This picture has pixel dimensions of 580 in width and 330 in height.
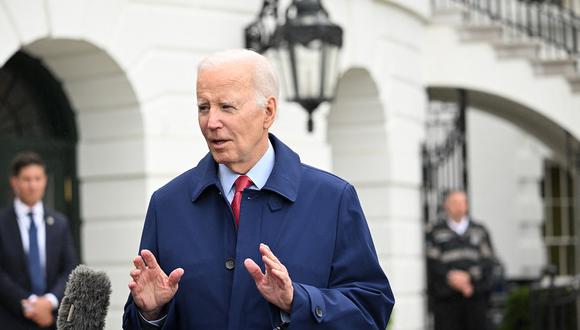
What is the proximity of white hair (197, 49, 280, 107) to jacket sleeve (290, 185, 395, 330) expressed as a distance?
0.39 metres

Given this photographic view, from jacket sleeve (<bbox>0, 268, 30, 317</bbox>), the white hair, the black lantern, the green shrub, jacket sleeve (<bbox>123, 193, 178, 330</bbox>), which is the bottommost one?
the green shrub

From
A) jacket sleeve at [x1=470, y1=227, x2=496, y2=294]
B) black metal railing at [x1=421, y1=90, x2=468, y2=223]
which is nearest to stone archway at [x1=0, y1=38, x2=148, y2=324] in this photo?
jacket sleeve at [x1=470, y1=227, x2=496, y2=294]

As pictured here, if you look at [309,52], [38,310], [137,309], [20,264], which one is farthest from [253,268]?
[309,52]

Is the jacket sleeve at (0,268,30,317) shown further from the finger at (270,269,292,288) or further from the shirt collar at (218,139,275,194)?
the finger at (270,269,292,288)

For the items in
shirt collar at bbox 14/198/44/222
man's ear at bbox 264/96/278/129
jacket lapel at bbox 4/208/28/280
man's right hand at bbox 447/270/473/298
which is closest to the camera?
man's ear at bbox 264/96/278/129

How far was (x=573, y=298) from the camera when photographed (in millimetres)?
12125

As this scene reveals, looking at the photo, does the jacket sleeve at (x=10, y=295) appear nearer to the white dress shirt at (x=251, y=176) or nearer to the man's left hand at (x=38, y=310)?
the man's left hand at (x=38, y=310)

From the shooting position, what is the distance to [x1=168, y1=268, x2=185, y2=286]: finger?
3912 millimetres

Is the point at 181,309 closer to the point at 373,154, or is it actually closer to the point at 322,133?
the point at 322,133

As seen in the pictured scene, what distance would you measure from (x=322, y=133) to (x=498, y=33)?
3.80 metres

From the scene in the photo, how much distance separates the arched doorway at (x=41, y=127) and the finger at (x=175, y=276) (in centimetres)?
661

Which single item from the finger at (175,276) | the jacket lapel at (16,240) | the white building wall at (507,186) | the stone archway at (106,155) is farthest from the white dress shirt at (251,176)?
the white building wall at (507,186)

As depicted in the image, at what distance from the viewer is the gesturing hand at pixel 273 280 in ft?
12.5

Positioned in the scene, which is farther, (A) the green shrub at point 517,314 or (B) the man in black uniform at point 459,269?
(A) the green shrub at point 517,314
